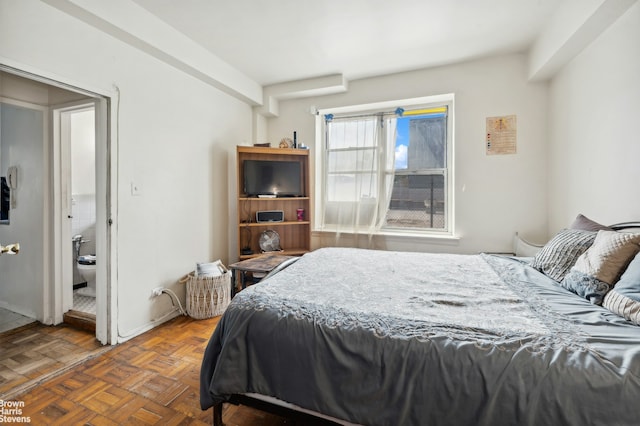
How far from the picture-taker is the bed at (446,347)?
34.5 inches

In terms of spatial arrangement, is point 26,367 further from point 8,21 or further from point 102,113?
point 8,21

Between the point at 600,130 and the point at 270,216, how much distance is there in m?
3.07

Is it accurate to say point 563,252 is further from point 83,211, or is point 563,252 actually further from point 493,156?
point 83,211

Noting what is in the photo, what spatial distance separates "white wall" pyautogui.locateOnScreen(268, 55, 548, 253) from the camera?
2879 mm

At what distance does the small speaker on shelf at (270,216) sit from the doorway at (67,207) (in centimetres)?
153

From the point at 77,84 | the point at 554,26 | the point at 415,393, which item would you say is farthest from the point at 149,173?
the point at 554,26

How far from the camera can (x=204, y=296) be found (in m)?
2.74

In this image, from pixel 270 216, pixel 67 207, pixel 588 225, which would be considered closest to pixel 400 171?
pixel 270 216

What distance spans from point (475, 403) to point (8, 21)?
2.93 meters

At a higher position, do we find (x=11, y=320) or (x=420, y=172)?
(x=420, y=172)

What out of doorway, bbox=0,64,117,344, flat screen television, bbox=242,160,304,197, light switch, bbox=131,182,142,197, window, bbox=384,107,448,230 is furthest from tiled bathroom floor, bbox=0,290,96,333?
window, bbox=384,107,448,230

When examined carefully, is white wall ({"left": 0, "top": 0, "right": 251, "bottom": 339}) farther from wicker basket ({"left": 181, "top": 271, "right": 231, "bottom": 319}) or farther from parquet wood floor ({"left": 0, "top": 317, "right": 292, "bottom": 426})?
parquet wood floor ({"left": 0, "top": 317, "right": 292, "bottom": 426})

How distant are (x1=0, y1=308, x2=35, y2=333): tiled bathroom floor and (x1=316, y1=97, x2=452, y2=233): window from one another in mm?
3236

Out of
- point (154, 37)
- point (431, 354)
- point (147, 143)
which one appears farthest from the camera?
point (147, 143)
